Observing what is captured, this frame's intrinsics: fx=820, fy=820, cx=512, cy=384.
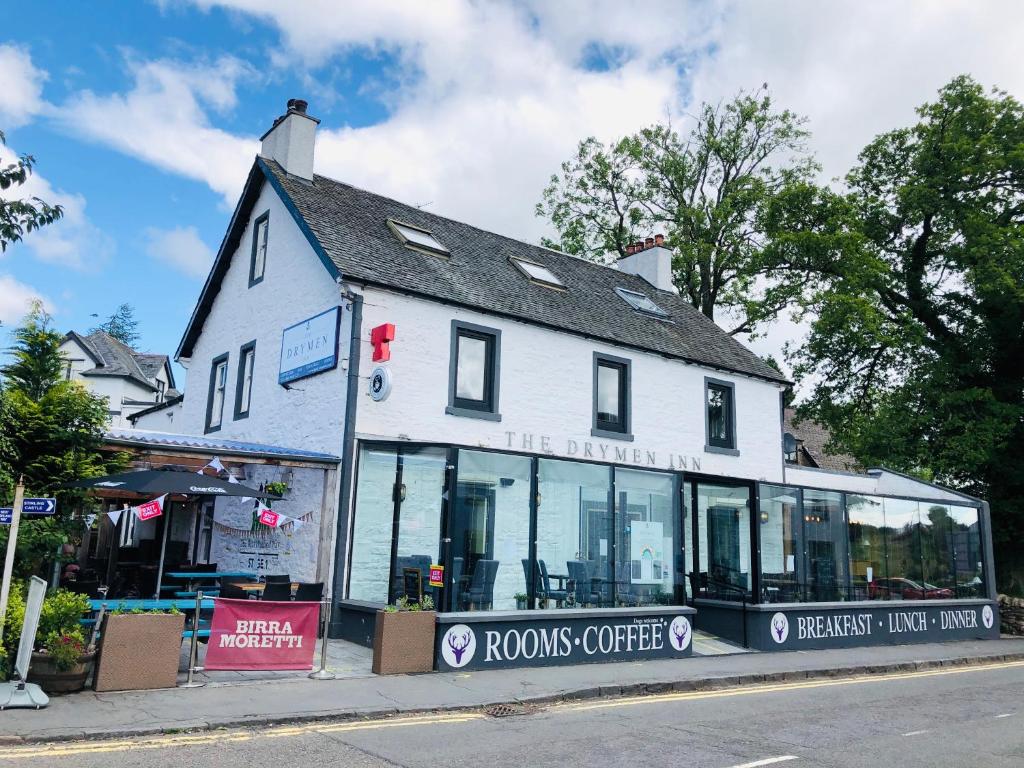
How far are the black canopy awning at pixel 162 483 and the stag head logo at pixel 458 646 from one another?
154 inches

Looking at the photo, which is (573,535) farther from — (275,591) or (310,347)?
(310,347)

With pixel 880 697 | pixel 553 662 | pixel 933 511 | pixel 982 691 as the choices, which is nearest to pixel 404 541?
pixel 553 662

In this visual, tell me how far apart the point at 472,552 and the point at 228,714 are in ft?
15.9

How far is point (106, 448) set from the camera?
11.9m

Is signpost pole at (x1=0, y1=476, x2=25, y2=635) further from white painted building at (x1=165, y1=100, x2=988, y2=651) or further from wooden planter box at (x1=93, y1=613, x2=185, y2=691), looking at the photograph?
white painted building at (x1=165, y1=100, x2=988, y2=651)

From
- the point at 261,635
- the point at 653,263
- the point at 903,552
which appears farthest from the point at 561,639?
the point at 653,263

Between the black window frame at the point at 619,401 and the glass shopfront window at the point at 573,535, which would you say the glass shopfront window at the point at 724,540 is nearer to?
the black window frame at the point at 619,401

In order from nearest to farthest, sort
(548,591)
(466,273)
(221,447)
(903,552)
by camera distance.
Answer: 1. (548,591)
2. (221,447)
3. (466,273)
4. (903,552)

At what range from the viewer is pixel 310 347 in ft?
52.7

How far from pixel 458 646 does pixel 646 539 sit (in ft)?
14.2

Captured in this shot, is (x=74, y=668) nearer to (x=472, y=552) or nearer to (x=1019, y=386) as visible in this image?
(x=472, y=552)

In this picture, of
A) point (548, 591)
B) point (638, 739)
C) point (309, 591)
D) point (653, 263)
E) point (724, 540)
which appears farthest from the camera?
point (653, 263)

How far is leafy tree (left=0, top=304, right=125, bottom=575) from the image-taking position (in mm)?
9953

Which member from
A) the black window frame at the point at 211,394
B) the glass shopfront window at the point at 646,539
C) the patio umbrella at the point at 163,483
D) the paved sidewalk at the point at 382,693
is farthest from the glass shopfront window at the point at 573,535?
the black window frame at the point at 211,394
